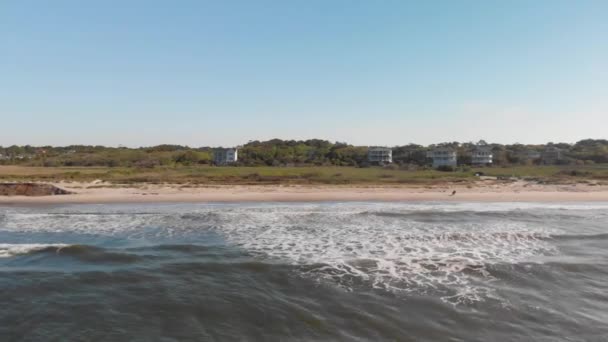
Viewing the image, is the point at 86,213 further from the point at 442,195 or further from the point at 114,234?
the point at 442,195

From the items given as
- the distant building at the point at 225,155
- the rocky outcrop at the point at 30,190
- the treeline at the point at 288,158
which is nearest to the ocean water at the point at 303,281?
the rocky outcrop at the point at 30,190

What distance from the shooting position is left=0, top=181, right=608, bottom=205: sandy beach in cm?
3044

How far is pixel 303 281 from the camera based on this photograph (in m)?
10.3

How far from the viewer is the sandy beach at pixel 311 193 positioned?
99.9 ft

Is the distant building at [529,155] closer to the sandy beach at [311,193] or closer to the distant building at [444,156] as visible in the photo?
the distant building at [444,156]

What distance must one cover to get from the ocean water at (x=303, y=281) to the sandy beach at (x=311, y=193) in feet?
36.2

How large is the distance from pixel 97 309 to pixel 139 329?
164cm

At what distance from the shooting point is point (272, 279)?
10469 millimetres

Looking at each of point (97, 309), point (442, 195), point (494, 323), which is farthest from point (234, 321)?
point (442, 195)

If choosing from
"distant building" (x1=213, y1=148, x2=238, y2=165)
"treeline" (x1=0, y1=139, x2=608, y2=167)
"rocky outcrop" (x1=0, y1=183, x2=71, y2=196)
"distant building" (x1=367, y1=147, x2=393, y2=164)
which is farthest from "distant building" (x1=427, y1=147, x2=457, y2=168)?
"rocky outcrop" (x1=0, y1=183, x2=71, y2=196)

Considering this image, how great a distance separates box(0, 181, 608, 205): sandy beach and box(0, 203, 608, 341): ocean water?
435 inches

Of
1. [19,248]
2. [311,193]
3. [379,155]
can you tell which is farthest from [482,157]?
[19,248]

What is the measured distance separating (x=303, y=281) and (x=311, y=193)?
80.3 ft

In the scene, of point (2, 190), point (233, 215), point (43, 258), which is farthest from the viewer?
point (2, 190)
